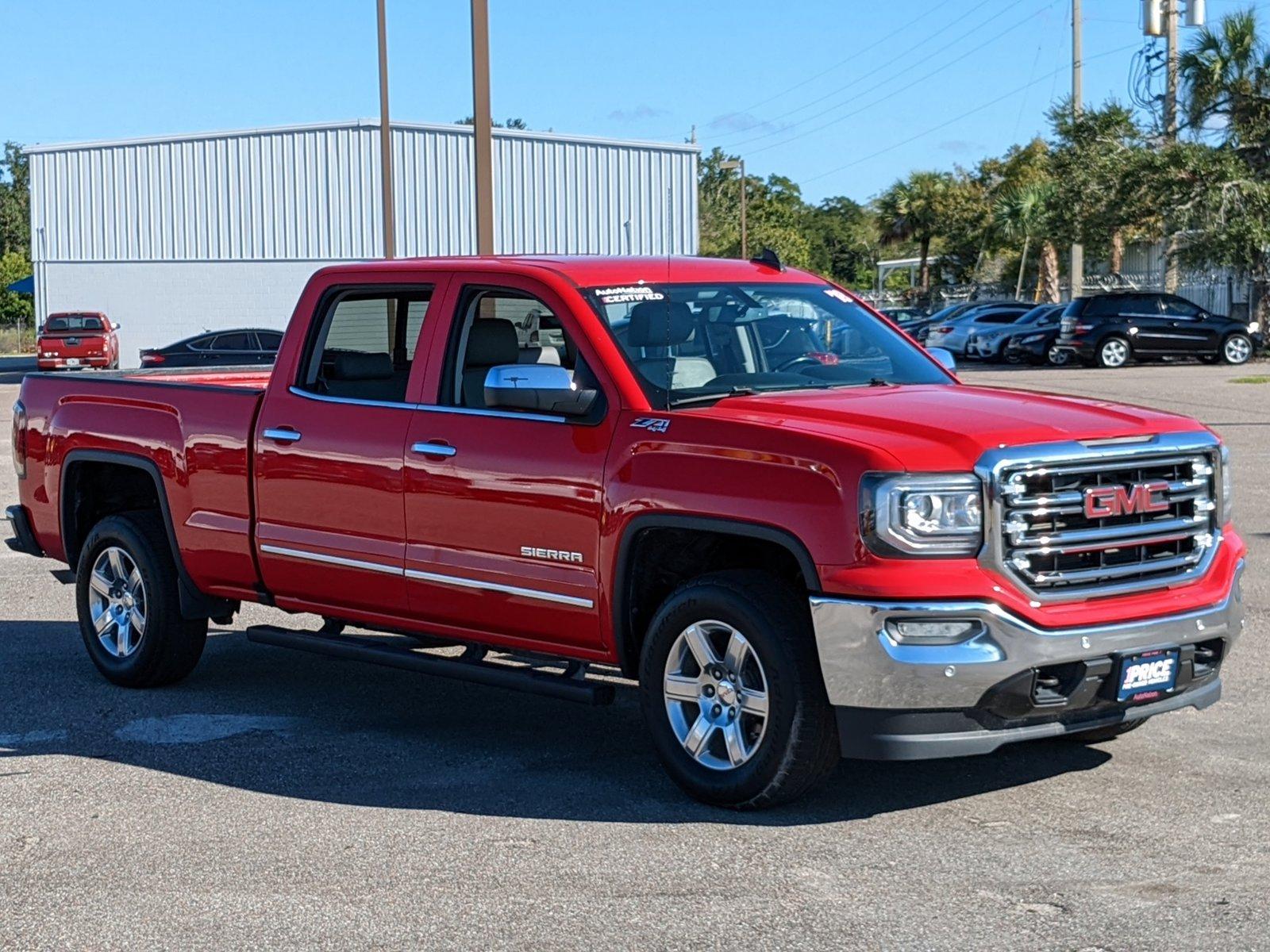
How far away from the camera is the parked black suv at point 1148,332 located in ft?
123

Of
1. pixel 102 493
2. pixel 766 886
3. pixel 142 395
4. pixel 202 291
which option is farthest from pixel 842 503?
pixel 202 291

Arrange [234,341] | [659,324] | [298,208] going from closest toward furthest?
[659,324] → [234,341] → [298,208]

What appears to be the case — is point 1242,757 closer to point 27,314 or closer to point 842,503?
point 842,503

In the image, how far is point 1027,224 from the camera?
64250 millimetres

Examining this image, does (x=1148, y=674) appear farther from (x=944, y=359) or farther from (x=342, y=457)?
(x=342, y=457)

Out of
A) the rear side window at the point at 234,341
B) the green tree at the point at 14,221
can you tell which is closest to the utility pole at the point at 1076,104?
the rear side window at the point at 234,341

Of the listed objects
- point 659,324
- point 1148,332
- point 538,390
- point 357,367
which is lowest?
point 538,390

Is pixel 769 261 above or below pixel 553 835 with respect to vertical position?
above

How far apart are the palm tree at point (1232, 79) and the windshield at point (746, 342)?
35.5 meters

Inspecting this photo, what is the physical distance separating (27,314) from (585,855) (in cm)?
9149

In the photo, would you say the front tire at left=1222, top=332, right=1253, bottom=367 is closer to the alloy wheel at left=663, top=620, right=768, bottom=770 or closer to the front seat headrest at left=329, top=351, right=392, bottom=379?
the front seat headrest at left=329, top=351, right=392, bottom=379

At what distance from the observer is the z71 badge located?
6.16 meters

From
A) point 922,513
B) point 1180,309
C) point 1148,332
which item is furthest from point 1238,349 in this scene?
point 922,513

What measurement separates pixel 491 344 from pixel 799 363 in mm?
1219
